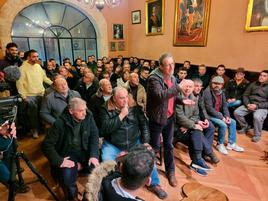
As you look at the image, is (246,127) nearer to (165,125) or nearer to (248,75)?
(248,75)

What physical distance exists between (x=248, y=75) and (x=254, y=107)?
3.13ft

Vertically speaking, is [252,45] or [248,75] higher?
[252,45]

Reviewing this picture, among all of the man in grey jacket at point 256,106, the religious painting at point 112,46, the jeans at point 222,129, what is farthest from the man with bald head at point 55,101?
the religious painting at point 112,46

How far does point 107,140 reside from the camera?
2309 mm

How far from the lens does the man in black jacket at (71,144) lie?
1916mm

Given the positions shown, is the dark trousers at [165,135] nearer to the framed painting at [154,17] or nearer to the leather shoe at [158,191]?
the leather shoe at [158,191]

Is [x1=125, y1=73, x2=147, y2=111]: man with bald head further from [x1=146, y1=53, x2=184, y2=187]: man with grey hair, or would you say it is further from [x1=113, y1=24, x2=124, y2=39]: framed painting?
[x1=113, y1=24, x2=124, y2=39]: framed painting

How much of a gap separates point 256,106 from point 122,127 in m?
2.74

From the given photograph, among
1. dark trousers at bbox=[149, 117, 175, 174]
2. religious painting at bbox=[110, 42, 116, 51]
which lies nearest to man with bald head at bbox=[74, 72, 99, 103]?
dark trousers at bbox=[149, 117, 175, 174]

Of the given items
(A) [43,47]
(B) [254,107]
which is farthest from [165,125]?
(A) [43,47]

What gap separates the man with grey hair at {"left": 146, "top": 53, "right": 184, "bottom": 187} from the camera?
1999 millimetres

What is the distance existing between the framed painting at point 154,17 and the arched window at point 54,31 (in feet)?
7.04

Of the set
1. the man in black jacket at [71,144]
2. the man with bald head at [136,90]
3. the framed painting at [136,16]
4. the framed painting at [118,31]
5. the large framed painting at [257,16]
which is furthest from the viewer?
the framed painting at [118,31]

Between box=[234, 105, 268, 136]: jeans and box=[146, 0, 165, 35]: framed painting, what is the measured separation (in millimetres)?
3685
